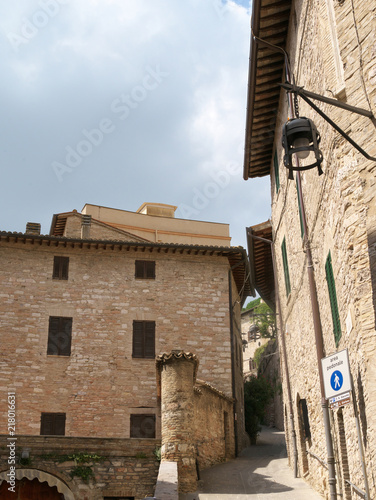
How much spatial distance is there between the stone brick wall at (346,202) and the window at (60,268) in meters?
11.3

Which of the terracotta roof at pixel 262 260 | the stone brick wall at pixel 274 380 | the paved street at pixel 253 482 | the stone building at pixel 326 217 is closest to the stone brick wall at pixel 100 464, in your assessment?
the paved street at pixel 253 482

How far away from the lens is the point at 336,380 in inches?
285

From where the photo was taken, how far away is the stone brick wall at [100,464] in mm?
12734

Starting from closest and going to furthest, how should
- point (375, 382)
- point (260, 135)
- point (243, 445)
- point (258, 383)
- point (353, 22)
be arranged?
1. point (375, 382)
2. point (353, 22)
3. point (260, 135)
4. point (243, 445)
5. point (258, 383)

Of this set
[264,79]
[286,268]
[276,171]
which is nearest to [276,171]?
[276,171]

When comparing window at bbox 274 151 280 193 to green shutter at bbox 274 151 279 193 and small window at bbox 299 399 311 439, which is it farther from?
small window at bbox 299 399 311 439

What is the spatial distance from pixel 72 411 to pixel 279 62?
1257 cm

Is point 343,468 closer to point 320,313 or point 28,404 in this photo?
point 320,313

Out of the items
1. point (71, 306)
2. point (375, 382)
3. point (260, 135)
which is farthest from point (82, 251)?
point (375, 382)

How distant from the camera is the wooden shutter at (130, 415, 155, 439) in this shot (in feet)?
60.3

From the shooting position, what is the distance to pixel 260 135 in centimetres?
1497

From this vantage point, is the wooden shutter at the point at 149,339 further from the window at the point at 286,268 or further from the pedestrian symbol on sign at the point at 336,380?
the pedestrian symbol on sign at the point at 336,380

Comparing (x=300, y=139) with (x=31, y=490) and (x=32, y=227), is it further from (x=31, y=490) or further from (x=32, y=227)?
(x=32, y=227)

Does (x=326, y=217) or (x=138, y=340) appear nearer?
(x=326, y=217)
